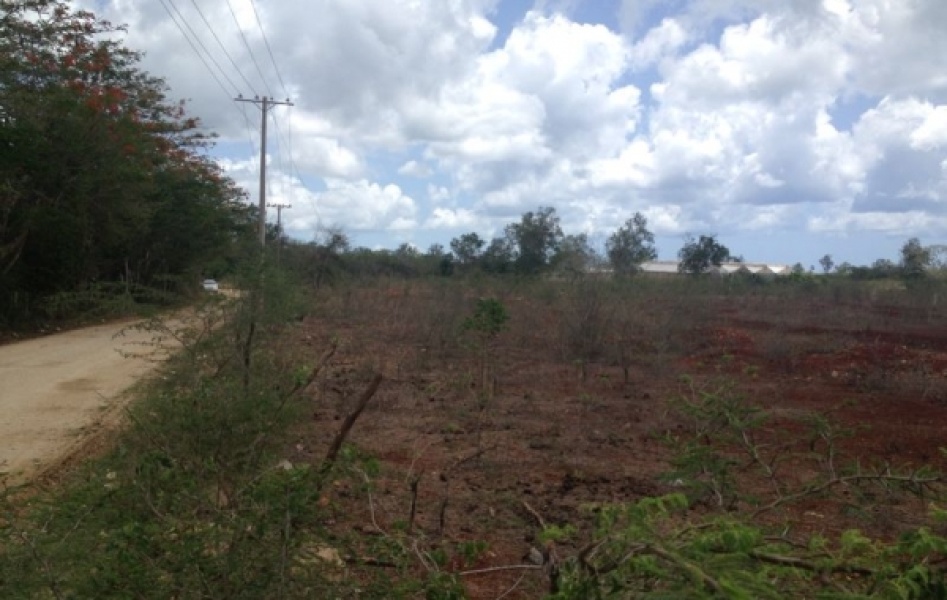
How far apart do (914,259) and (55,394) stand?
1705 inches

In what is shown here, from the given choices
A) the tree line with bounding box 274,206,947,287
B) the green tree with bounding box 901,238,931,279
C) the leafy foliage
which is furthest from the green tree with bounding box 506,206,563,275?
the leafy foliage

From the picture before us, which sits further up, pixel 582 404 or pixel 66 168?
pixel 66 168

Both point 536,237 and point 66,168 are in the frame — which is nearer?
point 66,168

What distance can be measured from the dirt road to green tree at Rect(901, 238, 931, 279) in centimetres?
3801

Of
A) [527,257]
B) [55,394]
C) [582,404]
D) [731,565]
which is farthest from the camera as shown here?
[527,257]

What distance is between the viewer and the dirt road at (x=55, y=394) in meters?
8.62

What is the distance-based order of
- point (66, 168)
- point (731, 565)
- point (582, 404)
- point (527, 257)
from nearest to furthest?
point (731, 565), point (582, 404), point (66, 168), point (527, 257)

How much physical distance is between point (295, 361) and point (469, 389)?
19.5ft

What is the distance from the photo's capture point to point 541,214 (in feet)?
135

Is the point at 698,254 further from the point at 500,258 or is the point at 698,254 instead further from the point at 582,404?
the point at 582,404

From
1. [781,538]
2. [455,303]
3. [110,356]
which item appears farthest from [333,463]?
[455,303]

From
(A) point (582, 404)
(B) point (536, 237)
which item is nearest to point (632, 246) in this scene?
(B) point (536, 237)

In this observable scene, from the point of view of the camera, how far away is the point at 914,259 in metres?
46.0

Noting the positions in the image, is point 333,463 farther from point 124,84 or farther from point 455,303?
point 124,84
